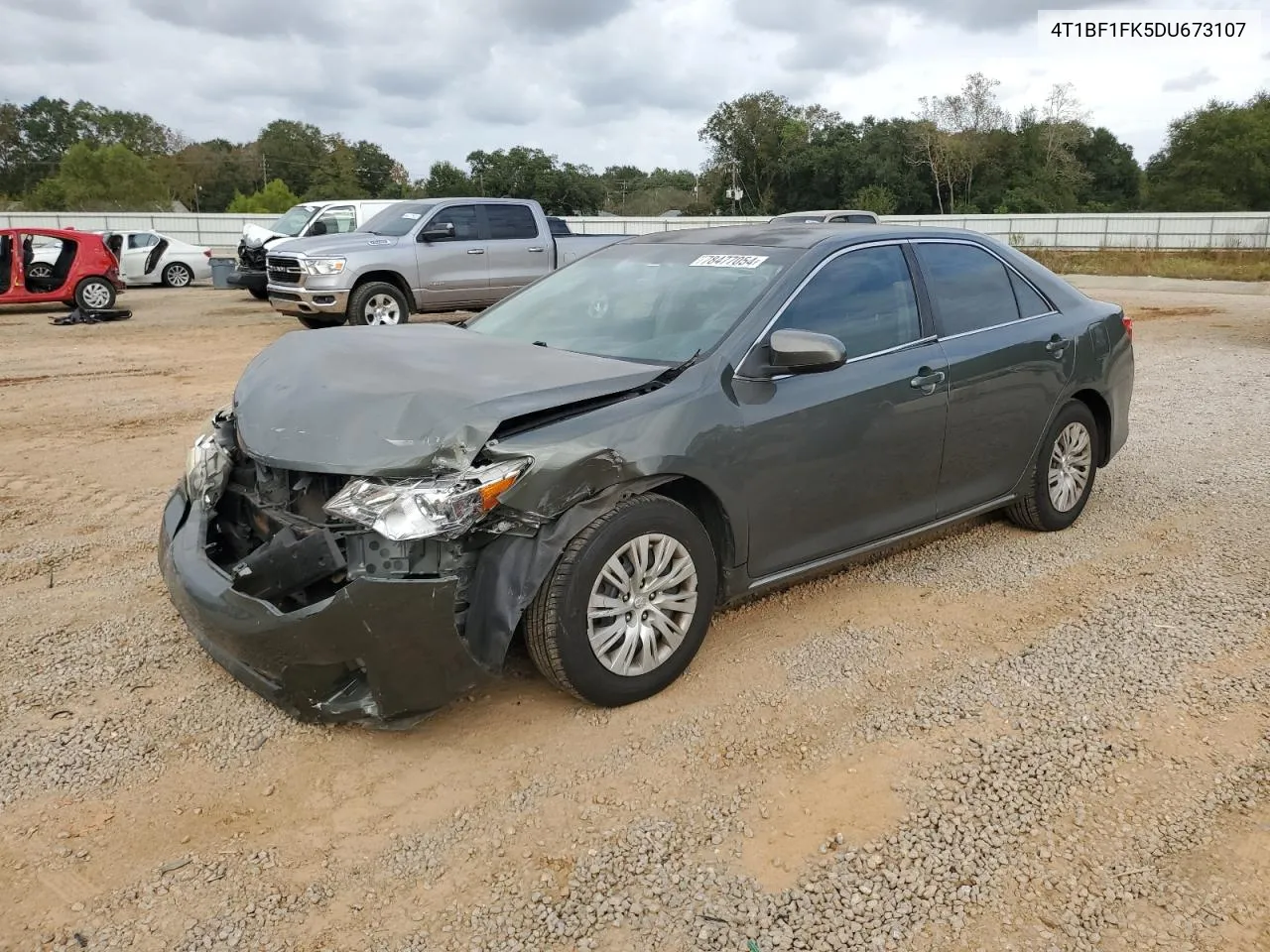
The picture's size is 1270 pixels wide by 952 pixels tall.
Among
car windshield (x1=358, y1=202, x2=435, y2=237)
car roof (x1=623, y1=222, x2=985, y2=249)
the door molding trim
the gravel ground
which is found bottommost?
the gravel ground

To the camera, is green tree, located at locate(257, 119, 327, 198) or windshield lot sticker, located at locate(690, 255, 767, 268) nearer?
windshield lot sticker, located at locate(690, 255, 767, 268)

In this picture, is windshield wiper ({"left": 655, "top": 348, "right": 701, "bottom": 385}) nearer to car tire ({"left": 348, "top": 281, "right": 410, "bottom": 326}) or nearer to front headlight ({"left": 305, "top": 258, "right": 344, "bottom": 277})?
car tire ({"left": 348, "top": 281, "right": 410, "bottom": 326})

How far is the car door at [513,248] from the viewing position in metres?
13.8

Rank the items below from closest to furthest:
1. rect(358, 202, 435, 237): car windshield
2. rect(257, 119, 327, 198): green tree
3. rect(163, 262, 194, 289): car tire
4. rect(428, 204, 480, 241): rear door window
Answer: rect(358, 202, 435, 237): car windshield
rect(428, 204, 480, 241): rear door window
rect(163, 262, 194, 289): car tire
rect(257, 119, 327, 198): green tree

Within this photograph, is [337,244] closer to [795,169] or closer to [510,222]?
[510,222]

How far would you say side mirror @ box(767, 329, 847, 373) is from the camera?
366cm

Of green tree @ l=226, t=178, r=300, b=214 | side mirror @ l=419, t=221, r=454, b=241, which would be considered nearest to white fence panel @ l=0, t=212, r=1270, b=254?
side mirror @ l=419, t=221, r=454, b=241

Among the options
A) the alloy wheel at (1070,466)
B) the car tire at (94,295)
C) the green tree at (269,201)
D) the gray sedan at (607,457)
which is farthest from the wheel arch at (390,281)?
the green tree at (269,201)

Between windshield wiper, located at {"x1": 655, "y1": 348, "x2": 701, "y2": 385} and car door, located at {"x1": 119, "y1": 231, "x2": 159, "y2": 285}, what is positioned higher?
car door, located at {"x1": 119, "y1": 231, "x2": 159, "y2": 285}

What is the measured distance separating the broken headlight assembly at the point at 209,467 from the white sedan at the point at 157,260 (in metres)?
20.8

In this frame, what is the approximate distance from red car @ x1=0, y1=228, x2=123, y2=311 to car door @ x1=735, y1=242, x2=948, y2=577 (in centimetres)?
1577

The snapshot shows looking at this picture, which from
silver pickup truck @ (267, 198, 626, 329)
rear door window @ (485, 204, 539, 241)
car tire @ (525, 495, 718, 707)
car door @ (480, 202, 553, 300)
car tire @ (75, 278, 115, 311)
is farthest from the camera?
car tire @ (75, 278, 115, 311)

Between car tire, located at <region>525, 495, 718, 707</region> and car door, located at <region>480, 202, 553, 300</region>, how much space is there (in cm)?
1072

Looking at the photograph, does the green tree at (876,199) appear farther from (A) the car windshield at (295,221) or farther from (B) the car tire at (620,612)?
(B) the car tire at (620,612)
